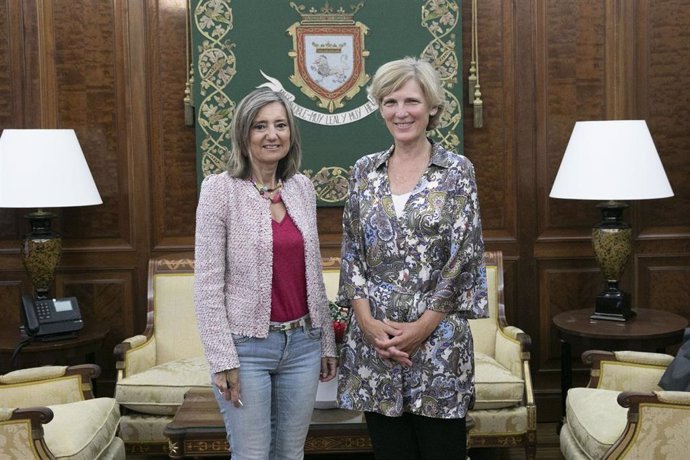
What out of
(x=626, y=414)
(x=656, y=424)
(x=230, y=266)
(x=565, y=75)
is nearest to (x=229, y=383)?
(x=230, y=266)

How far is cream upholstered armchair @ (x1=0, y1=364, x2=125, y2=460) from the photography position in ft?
8.82

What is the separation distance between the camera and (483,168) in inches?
171

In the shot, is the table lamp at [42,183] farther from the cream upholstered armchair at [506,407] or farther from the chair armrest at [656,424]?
the chair armrest at [656,424]

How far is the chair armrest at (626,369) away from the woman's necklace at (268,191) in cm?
172

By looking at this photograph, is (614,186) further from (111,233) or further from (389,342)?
(111,233)

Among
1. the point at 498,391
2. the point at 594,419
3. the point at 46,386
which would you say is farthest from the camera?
the point at 498,391

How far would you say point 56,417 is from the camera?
9.97ft

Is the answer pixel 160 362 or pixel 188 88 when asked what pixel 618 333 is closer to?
pixel 160 362

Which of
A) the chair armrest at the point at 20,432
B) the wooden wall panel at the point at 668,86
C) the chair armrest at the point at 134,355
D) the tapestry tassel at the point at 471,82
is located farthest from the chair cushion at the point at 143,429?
the wooden wall panel at the point at 668,86

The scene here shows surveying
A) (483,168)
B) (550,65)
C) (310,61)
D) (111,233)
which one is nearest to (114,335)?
(111,233)

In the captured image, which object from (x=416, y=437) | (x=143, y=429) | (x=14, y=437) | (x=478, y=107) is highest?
(x=478, y=107)

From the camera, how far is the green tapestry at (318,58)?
4.22 metres

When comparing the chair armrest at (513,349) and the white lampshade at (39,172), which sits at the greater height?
the white lampshade at (39,172)

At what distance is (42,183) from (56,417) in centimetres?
118
